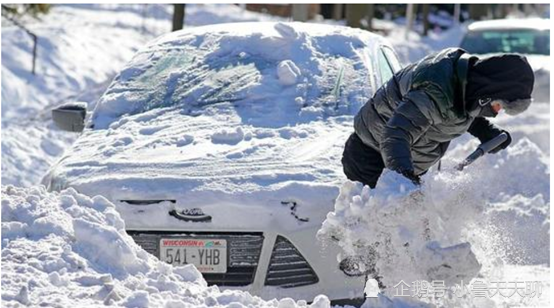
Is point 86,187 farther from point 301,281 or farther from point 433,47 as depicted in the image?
point 433,47

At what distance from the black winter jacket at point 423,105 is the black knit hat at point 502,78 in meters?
0.06

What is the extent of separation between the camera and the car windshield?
16984 mm

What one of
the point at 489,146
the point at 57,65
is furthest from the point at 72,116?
the point at 57,65

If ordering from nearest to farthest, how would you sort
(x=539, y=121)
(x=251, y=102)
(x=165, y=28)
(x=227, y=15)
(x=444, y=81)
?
(x=444, y=81) < (x=251, y=102) < (x=539, y=121) < (x=165, y=28) < (x=227, y=15)

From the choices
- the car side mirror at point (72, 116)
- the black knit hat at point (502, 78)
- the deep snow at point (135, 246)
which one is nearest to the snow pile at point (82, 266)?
the deep snow at point (135, 246)

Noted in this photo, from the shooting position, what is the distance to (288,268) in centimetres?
579

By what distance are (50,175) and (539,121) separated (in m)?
8.42

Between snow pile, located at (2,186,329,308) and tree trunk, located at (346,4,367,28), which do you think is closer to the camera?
snow pile, located at (2,186,329,308)

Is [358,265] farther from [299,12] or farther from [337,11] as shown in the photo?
[337,11]

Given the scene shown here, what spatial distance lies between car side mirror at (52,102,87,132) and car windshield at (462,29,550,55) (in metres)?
10.4

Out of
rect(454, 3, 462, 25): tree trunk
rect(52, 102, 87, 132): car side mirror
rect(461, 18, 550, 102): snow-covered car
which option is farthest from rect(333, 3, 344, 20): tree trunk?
rect(52, 102, 87, 132): car side mirror

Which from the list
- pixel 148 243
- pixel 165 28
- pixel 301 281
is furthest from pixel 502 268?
pixel 165 28

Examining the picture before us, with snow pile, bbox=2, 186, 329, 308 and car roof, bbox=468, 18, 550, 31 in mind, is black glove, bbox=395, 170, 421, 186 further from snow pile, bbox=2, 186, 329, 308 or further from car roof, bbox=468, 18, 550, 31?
car roof, bbox=468, 18, 550, 31

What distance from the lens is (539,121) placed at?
13.8 meters
